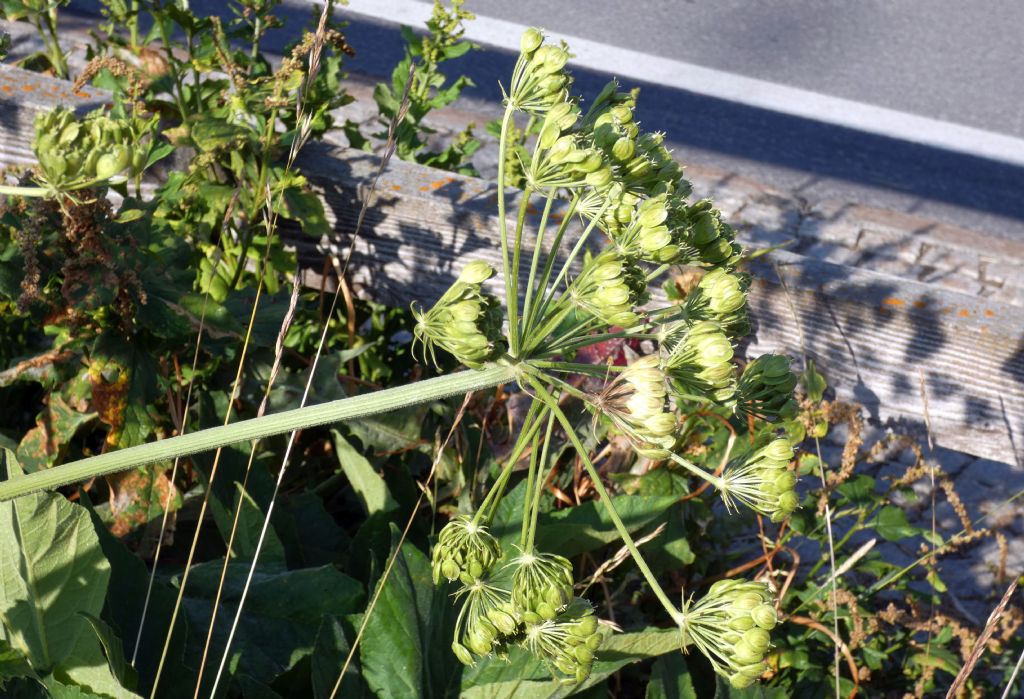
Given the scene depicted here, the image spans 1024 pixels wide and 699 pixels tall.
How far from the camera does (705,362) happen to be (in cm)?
136

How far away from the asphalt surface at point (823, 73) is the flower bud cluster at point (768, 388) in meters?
4.53

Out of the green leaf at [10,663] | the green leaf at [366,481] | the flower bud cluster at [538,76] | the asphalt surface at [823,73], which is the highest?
the flower bud cluster at [538,76]

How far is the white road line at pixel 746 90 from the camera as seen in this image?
6.95 metres

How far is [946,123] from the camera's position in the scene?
23.7ft

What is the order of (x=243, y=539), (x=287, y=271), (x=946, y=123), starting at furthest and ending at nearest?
(x=946, y=123), (x=287, y=271), (x=243, y=539)

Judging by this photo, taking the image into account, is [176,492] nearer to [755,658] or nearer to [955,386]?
[755,658]

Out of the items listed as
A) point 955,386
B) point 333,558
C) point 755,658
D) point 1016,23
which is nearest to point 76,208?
point 333,558

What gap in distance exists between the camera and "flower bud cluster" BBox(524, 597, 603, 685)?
1312 mm

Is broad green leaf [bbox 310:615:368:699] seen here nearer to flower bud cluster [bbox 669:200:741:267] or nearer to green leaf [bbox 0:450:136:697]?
green leaf [bbox 0:450:136:697]

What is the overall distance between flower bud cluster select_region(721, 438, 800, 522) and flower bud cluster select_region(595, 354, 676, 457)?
5.5 inches

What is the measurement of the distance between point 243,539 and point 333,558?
0.28 meters

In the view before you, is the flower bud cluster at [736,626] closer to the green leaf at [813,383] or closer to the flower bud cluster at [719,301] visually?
the flower bud cluster at [719,301]

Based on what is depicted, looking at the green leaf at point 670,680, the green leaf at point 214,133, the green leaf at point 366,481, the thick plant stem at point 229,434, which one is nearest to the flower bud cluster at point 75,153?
the thick plant stem at point 229,434

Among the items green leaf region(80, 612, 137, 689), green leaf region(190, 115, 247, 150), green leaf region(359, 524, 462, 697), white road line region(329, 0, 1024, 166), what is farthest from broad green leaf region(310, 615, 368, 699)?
white road line region(329, 0, 1024, 166)
